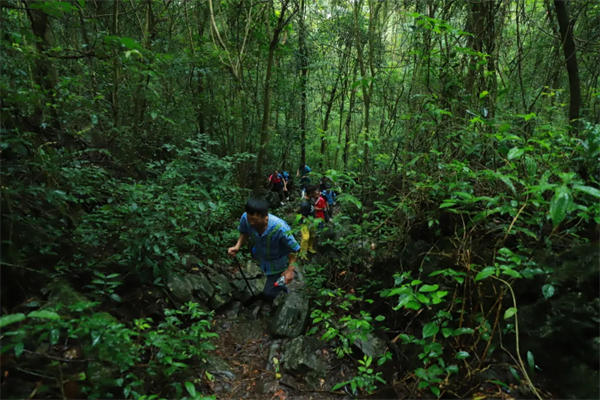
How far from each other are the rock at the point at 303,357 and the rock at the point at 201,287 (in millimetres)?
1523

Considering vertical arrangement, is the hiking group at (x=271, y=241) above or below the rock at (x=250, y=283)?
above

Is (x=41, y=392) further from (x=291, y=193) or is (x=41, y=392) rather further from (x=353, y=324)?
(x=291, y=193)

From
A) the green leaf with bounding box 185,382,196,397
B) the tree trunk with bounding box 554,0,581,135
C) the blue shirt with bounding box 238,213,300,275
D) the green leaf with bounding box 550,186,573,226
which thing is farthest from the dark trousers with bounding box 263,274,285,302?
the tree trunk with bounding box 554,0,581,135

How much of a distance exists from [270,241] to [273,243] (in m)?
0.05

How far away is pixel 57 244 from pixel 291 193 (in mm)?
11802

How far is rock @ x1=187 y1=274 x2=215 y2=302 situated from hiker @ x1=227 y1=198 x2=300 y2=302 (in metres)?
0.78

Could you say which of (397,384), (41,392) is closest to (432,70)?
(397,384)

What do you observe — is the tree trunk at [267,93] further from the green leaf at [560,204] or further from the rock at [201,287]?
the green leaf at [560,204]

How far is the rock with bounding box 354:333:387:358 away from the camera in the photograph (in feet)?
10.6

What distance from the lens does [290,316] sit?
4031 millimetres

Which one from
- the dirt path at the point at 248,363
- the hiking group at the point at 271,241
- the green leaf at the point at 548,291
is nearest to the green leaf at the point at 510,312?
the green leaf at the point at 548,291

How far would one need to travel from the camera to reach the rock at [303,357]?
321cm

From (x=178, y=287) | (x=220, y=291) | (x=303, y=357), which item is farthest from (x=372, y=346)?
(x=178, y=287)

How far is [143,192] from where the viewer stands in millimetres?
3877
